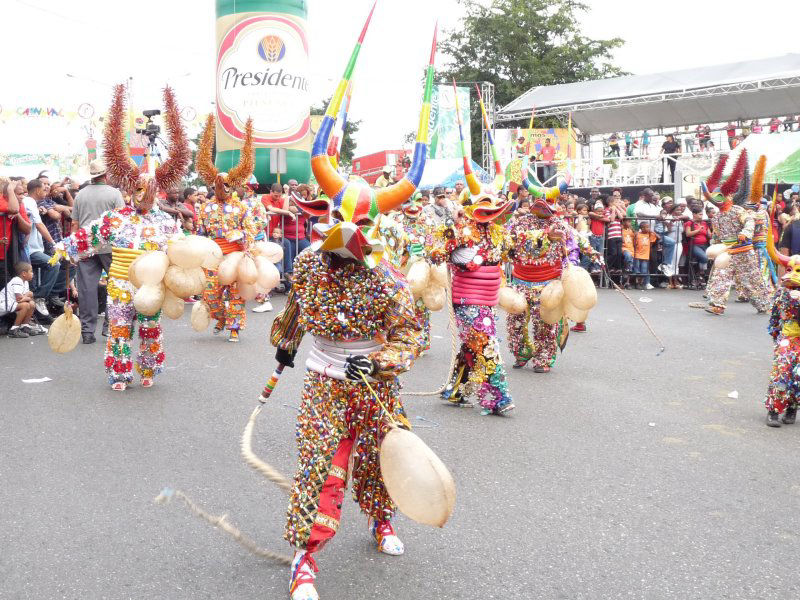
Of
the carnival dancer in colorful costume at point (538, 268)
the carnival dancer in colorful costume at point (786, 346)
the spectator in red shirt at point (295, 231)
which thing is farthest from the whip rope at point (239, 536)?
the spectator in red shirt at point (295, 231)

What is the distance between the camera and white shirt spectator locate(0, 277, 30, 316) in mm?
10586

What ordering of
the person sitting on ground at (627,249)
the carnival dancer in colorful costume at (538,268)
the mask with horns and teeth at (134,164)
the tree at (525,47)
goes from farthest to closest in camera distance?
the tree at (525,47), the person sitting on ground at (627,249), the carnival dancer in colorful costume at (538,268), the mask with horns and teeth at (134,164)

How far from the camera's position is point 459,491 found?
514cm

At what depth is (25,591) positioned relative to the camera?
12.3 ft

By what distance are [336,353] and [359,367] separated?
27 centimetres

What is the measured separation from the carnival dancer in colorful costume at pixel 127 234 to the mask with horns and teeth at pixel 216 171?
64.1 inches

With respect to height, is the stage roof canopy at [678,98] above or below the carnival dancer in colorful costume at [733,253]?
above

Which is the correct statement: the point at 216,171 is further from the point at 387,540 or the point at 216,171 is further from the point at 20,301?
the point at 387,540

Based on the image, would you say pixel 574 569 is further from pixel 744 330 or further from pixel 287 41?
pixel 287 41

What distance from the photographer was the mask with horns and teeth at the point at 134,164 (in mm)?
7102

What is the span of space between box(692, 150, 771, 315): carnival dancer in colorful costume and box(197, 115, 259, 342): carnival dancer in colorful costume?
7.48m

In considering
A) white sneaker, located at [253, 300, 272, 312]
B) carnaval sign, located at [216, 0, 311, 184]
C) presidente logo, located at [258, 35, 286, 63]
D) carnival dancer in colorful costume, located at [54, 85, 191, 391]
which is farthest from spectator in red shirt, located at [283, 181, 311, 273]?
carnival dancer in colorful costume, located at [54, 85, 191, 391]

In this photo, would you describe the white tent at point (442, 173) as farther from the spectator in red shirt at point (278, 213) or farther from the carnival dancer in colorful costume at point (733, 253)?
the carnival dancer in colorful costume at point (733, 253)

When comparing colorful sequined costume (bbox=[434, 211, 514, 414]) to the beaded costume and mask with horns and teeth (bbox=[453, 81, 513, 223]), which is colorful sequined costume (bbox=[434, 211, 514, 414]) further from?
the beaded costume
